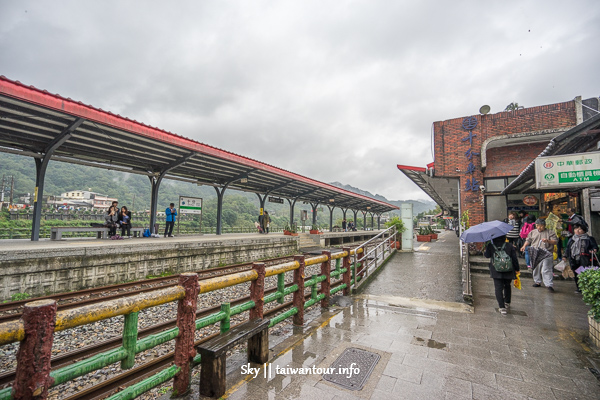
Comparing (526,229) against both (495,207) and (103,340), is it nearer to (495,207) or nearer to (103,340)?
(495,207)

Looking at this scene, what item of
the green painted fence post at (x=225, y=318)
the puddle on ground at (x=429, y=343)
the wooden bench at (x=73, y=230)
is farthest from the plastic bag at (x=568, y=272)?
the wooden bench at (x=73, y=230)

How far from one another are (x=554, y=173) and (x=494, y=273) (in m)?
1.98

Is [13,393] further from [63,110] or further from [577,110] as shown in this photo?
[577,110]

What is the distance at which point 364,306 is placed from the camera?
16.8 feet

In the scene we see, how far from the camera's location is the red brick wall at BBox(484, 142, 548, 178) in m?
10.4

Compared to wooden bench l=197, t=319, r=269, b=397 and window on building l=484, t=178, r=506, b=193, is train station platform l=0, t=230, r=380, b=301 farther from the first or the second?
window on building l=484, t=178, r=506, b=193

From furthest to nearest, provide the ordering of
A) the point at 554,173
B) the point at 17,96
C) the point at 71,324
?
the point at 17,96 → the point at 554,173 → the point at 71,324

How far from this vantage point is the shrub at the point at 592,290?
3.39m

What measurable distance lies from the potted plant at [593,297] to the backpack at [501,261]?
1.02 m

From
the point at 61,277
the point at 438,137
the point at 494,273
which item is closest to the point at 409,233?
the point at 438,137

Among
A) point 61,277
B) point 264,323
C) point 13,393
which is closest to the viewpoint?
point 13,393

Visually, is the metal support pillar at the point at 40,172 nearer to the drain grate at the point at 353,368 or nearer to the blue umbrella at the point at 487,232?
the drain grate at the point at 353,368

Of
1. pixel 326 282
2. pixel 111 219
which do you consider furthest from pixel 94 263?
pixel 326 282

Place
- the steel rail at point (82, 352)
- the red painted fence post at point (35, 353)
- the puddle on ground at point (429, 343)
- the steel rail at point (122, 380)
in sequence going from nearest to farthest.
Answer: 1. the red painted fence post at point (35, 353)
2. the steel rail at point (122, 380)
3. the steel rail at point (82, 352)
4. the puddle on ground at point (429, 343)
